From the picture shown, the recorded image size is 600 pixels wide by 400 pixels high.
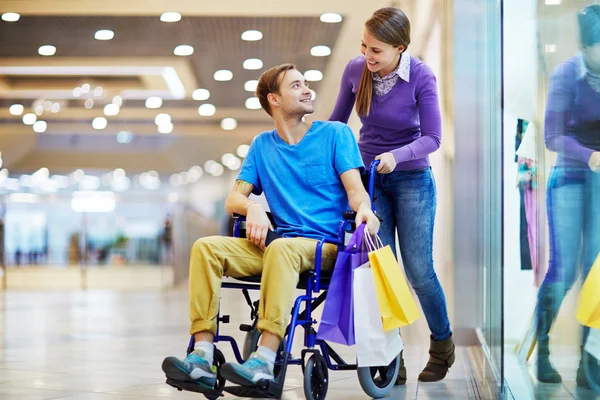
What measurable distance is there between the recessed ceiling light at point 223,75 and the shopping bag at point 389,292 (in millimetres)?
5595

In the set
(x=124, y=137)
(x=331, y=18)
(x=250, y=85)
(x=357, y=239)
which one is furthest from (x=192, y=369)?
(x=124, y=137)

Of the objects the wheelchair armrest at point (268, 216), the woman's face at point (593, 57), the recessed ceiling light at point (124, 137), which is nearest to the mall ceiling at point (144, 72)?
the recessed ceiling light at point (124, 137)

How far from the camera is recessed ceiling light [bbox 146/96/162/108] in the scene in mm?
8477

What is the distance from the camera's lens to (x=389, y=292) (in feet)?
8.04

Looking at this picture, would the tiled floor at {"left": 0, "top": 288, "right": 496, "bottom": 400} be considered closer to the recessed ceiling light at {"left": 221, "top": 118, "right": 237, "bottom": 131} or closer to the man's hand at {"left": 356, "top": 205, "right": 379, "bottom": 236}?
the man's hand at {"left": 356, "top": 205, "right": 379, "bottom": 236}

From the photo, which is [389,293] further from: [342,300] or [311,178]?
[311,178]

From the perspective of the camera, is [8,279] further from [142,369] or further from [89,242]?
[142,369]

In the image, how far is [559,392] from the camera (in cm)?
175

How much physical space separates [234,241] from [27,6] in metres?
5.09

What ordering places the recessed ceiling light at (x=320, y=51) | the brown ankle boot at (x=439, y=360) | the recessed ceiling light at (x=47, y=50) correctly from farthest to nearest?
the recessed ceiling light at (x=47, y=50) < the recessed ceiling light at (x=320, y=51) < the brown ankle boot at (x=439, y=360)

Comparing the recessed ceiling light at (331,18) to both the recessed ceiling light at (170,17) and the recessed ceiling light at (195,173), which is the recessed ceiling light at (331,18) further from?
the recessed ceiling light at (195,173)

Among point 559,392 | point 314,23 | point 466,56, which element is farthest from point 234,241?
point 314,23

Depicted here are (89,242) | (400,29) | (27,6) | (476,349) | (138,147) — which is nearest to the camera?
(400,29)

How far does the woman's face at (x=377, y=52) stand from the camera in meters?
2.78
